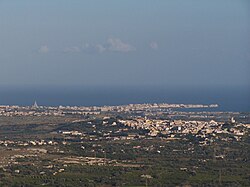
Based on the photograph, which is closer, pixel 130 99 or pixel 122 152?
pixel 122 152

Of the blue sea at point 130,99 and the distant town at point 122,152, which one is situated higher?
the blue sea at point 130,99

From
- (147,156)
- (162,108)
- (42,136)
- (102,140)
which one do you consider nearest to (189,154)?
(147,156)

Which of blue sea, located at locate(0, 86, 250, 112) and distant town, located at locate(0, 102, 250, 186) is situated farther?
blue sea, located at locate(0, 86, 250, 112)

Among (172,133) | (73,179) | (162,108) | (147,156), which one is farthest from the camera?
(162,108)

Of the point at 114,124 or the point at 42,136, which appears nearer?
the point at 42,136

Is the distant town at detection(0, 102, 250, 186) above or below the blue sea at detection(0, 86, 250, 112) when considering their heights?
below

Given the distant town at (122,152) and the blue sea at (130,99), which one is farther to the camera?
the blue sea at (130,99)

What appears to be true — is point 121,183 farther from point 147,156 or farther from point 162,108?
point 162,108

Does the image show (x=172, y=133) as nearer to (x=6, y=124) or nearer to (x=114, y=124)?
(x=114, y=124)

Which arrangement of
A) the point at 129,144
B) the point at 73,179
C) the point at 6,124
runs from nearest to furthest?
the point at 73,179
the point at 129,144
the point at 6,124
